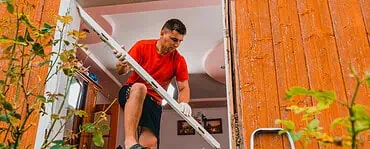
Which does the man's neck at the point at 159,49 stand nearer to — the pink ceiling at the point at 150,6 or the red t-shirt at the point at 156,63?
the red t-shirt at the point at 156,63

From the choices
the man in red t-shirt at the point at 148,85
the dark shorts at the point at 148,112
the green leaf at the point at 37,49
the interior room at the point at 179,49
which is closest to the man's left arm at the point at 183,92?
the man in red t-shirt at the point at 148,85

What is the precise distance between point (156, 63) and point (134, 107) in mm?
507

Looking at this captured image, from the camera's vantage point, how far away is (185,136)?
6.74 m

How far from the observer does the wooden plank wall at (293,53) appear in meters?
1.78

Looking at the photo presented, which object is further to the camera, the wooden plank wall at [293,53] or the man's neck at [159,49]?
the man's neck at [159,49]

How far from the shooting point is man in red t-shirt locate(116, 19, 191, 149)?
8.02 feet

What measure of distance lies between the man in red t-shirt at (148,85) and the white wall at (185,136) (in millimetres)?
3707

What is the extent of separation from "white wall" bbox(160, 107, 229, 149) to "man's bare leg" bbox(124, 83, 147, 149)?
4.10 metres

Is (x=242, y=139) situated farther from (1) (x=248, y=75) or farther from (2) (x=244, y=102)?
(1) (x=248, y=75)

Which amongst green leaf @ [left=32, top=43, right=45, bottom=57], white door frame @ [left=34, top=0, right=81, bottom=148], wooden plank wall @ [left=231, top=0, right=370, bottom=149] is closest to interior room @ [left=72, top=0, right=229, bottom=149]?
white door frame @ [left=34, top=0, right=81, bottom=148]

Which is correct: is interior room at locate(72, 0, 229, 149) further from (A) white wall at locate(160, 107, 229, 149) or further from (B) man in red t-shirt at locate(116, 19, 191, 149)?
(B) man in red t-shirt at locate(116, 19, 191, 149)

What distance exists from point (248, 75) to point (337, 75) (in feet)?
1.41

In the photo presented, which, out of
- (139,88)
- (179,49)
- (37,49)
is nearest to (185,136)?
(179,49)

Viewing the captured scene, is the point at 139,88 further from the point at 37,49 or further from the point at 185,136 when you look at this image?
the point at 185,136
